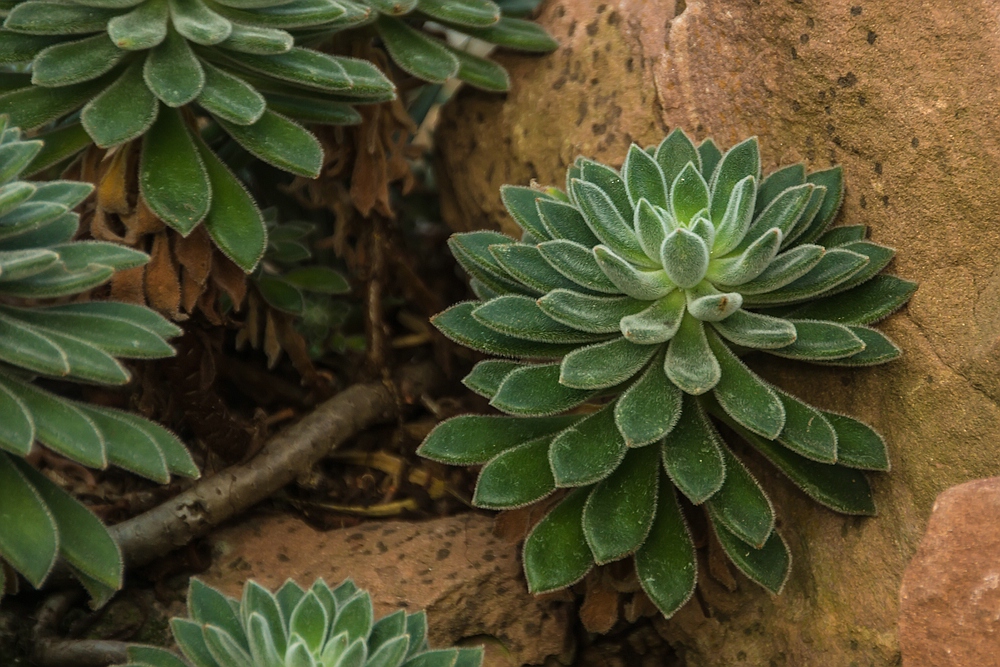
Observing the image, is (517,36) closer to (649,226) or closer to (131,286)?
(649,226)

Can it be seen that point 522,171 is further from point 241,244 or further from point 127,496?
point 127,496

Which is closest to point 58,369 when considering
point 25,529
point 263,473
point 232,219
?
point 25,529

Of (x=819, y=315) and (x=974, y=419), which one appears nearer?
(x=974, y=419)

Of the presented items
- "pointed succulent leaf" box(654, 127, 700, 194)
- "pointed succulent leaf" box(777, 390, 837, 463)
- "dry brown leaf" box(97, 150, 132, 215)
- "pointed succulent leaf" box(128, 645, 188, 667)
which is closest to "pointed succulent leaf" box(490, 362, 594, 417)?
"pointed succulent leaf" box(777, 390, 837, 463)

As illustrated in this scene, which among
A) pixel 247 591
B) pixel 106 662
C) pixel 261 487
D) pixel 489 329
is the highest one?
pixel 489 329

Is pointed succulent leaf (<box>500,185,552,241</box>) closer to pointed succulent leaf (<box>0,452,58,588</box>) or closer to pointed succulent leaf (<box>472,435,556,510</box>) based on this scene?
pointed succulent leaf (<box>472,435,556,510</box>)

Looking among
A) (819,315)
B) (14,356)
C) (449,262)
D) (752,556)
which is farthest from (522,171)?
(14,356)
